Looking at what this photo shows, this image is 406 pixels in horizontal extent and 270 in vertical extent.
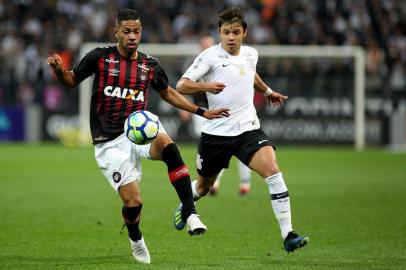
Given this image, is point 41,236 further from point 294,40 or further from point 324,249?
point 294,40

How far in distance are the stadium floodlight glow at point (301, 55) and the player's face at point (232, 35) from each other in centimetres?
1639

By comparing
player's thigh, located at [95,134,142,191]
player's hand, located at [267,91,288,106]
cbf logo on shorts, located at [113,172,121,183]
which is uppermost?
player's hand, located at [267,91,288,106]

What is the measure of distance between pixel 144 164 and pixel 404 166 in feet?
20.5

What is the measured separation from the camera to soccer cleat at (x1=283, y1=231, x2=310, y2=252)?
7.80 metres

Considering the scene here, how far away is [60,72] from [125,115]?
0.73 m

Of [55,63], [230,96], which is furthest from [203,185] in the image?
[55,63]

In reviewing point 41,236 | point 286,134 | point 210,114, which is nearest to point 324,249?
point 210,114

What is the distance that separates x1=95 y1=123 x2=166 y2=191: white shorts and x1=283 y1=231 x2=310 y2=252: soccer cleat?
1478mm

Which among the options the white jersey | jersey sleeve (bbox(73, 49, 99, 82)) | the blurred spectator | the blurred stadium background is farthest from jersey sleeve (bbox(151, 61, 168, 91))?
the blurred spectator

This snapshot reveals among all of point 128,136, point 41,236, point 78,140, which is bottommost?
point 78,140

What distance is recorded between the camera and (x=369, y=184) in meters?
16.2

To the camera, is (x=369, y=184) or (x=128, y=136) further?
(x=369, y=184)

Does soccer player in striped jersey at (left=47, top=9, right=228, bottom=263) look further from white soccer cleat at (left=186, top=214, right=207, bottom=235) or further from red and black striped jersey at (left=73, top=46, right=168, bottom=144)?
white soccer cleat at (left=186, top=214, right=207, bottom=235)

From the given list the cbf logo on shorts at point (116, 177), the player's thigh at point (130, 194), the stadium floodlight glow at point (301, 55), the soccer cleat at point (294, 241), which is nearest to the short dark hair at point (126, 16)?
the cbf logo on shorts at point (116, 177)
